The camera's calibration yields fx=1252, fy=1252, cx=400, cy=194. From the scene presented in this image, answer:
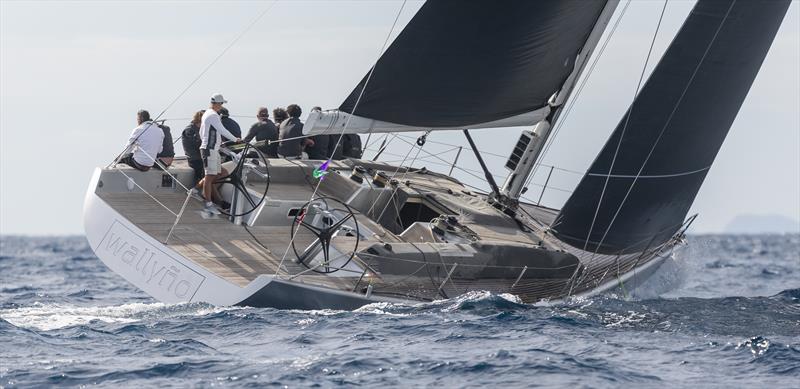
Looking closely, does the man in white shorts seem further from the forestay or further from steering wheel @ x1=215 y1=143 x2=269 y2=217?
the forestay

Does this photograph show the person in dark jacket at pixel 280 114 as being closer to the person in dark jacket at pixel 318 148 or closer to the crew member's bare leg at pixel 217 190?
the person in dark jacket at pixel 318 148

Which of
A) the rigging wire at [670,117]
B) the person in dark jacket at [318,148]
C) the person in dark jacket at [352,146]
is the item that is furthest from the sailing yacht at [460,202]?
the person in dark jacket at [352,146]

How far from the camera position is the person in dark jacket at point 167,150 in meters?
15.8

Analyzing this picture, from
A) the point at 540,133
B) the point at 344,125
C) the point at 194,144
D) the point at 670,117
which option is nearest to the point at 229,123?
the point at 194,144

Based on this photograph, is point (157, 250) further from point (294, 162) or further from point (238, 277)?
point (294, 162)

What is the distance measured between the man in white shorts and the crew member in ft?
2.35

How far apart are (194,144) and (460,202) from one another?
11.1 ft

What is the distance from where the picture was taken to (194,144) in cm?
1545

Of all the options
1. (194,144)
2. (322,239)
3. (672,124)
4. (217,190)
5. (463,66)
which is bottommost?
(322,239)

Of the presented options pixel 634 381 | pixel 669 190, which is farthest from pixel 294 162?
pixel 634 381

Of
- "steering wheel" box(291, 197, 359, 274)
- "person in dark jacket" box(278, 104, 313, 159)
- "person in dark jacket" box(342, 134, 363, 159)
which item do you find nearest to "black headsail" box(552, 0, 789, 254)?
"steering wheel" box(291, 197, 359, 274)

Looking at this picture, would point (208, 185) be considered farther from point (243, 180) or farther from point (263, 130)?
point (263, 130)

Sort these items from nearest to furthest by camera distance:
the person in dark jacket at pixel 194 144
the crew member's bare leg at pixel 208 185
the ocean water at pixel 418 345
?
the ocean water at pixel 418 345 → the crew member's bare leg at pixel 208 185 → the person in dark jacket at pixel 194 144

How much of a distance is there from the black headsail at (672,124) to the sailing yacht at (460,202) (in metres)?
0.02
